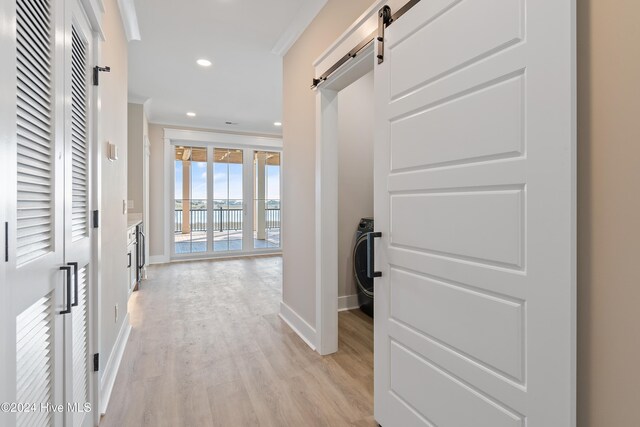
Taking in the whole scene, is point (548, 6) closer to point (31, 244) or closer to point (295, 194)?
point (31, 244)

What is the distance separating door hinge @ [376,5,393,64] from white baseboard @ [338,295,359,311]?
2628mm

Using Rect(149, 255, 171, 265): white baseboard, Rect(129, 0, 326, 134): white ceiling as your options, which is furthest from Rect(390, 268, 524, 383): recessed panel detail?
Rect(149, 255, 171, 265): white baseboard

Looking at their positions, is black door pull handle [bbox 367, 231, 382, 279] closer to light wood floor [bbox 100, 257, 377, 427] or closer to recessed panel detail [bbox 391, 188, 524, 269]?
recessed panel detail [bbox 391, 188, 524, 269]

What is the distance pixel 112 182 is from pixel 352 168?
2.36 m

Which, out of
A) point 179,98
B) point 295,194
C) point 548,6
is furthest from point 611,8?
point 179,98

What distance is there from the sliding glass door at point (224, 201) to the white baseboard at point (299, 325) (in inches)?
159

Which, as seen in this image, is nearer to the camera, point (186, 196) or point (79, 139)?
point (79, 139)

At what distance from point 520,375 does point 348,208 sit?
271cm

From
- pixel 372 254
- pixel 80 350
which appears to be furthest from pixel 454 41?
pixel 80 350

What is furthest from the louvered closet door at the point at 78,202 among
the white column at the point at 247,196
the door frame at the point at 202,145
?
the white column at the point at 247,196

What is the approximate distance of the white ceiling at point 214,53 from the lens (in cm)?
267

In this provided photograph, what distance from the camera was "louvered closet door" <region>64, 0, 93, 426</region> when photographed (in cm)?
132

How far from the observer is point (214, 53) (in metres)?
3.46

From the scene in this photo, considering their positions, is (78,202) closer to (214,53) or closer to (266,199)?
(214,53)
